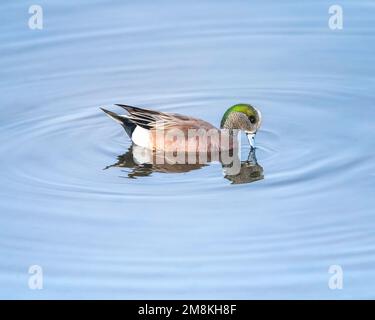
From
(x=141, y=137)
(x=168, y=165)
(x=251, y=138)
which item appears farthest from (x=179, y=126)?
(x=251, y=138)

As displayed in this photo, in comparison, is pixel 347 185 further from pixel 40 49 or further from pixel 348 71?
pixel 40 49

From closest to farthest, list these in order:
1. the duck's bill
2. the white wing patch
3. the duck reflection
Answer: the duck reflection
the duck's bill
the white wing patch

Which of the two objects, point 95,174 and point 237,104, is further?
point 237,104

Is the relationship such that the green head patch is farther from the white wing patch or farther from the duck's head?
the white wing patch

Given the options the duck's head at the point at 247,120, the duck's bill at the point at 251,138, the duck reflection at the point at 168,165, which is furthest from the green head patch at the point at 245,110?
the duck reflection at the point at 168,165

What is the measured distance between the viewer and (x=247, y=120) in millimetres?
10062

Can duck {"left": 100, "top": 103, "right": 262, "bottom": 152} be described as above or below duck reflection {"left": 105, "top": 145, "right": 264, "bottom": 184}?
above

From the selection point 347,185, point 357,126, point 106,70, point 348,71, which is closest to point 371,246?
point 347,185

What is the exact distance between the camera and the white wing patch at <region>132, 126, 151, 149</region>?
399 inches

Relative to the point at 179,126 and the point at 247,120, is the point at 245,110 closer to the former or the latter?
the point at 247,120

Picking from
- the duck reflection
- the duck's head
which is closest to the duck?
the duck's head

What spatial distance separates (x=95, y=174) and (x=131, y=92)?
5.89 ft

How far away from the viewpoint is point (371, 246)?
26.7 ft

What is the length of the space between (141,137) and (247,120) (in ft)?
2.93
